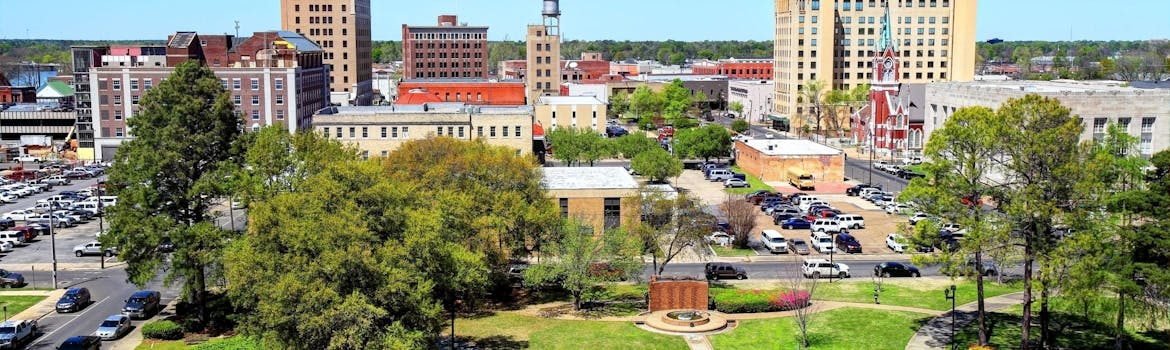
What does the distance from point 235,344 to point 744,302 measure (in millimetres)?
24625

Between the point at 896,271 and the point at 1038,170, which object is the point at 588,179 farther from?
the point at 1038,170

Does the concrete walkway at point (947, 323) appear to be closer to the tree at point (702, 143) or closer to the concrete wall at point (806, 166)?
the concrete wall at point (806, 166)

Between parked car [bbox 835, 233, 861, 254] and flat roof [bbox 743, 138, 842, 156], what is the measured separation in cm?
3726

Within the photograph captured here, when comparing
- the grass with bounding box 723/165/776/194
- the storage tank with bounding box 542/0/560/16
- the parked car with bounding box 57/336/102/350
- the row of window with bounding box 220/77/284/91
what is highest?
the storage tank with bounding box 542/0/560/16

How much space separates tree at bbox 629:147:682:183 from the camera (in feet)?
336

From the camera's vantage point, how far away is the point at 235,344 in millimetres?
46344

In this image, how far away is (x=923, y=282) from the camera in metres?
62.5

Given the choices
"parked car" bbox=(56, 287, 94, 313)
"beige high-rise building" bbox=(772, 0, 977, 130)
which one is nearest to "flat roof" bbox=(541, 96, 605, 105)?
"beige high-rise building" bbox=(772, 0, 977, 130)

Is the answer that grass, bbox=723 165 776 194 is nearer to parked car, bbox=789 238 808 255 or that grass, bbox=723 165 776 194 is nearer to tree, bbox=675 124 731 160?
tree, bbox=675 124 731 160


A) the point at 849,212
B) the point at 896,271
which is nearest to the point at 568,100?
the point at 849,212

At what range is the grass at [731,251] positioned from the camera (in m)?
73.1

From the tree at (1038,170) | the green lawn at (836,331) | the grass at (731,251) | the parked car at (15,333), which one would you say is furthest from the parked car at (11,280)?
the tree at (1038,170)

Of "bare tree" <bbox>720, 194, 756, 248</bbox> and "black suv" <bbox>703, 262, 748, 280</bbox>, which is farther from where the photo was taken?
"bare tree" <bbox>720, 194, 756, 248</bbox>

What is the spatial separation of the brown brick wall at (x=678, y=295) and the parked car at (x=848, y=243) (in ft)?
67.3
